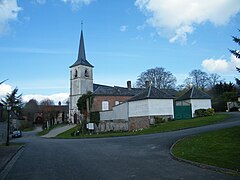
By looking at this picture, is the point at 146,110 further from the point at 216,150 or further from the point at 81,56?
the point at 81,56

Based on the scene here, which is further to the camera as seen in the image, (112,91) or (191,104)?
(112,91)

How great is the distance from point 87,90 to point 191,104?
29.4 m

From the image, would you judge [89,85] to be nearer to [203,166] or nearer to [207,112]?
A: [207,112]

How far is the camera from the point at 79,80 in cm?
6144

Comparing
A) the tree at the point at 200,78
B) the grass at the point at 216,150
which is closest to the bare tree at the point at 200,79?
the tree at the point at 200,78

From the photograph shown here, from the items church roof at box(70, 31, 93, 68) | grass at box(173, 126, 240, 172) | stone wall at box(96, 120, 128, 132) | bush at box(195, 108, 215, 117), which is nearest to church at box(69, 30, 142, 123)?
church roof at box(70, 31, 93, 68)

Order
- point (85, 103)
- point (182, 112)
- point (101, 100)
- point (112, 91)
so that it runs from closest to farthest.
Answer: point (182, 112) → point (101, 100) → point (85, 103) → point (112, 91)

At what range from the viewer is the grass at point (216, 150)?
957cm

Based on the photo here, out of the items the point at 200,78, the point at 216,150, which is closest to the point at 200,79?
the point at 200,78

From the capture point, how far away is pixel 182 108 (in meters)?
37.2

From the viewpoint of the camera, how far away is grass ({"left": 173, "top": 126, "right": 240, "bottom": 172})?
957 centimetres

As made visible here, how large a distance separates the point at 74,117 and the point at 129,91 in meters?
14.1

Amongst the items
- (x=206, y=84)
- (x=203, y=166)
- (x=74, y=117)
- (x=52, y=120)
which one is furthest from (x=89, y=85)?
(x=203, y=166)

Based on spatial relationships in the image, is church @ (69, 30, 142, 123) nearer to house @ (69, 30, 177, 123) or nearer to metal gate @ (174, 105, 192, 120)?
house @ (69, 30, 177, 123)
